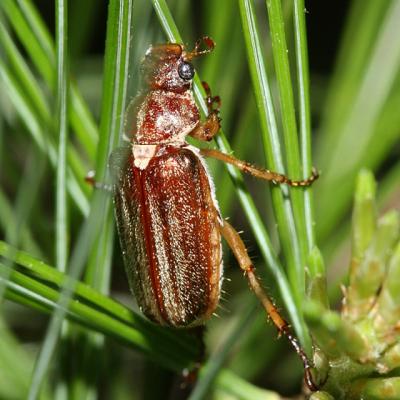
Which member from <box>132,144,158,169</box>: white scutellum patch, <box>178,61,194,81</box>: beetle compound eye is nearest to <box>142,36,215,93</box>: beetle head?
<box>178,61,194,81</box>: beetle compound eye

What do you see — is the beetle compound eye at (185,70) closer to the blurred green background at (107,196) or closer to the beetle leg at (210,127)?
the blurred green background at (107,196)

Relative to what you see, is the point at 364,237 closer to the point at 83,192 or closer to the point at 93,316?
the point at 93,316

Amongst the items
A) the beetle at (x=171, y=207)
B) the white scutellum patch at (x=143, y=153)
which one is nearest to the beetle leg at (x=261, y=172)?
the beetle at (x=171, y=207)

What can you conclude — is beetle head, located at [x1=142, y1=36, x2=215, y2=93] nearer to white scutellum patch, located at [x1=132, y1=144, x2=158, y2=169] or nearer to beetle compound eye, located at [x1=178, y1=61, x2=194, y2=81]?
beetle compound eye, located at [x1=178, y1=61, x2=194, y2=81]

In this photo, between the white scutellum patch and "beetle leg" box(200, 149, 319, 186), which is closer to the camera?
"beetle leg" box(200, 149, 319, 186)

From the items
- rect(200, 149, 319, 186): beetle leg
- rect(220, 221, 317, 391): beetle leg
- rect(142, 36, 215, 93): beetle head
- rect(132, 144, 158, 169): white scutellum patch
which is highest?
rect(142, 36, 215, 93): beetle head

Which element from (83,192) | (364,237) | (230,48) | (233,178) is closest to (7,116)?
(83,192)
